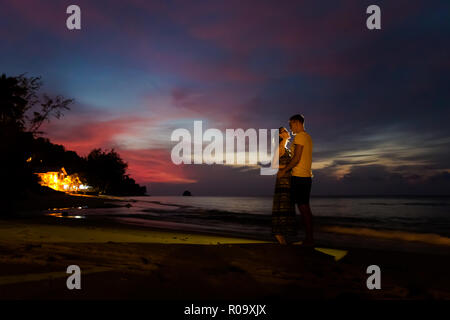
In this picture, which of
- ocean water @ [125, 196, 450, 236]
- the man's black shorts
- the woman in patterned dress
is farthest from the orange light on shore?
the man's black shorts

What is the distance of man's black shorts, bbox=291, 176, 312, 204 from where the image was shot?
5020 mm

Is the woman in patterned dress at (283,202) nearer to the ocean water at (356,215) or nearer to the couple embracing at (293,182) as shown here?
the couple embracing at (293,182)

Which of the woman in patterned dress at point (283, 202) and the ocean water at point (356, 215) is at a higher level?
the woman in patterned dress at point (283, 202)

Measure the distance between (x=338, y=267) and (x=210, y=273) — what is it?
1856mm

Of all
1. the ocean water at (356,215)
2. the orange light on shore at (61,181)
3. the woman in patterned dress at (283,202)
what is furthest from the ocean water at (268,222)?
the orange light on shore at (61,181)

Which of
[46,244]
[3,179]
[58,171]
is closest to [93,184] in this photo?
[58,171]

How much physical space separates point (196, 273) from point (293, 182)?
2.38 meters

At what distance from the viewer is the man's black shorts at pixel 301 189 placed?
5.02 m

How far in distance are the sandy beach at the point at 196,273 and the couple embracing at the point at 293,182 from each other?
0.37 meters

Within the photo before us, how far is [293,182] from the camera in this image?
5.11 m

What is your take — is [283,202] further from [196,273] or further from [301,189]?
[196,273]

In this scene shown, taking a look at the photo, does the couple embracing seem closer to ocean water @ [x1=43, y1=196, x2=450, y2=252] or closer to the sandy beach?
the sandy beach
